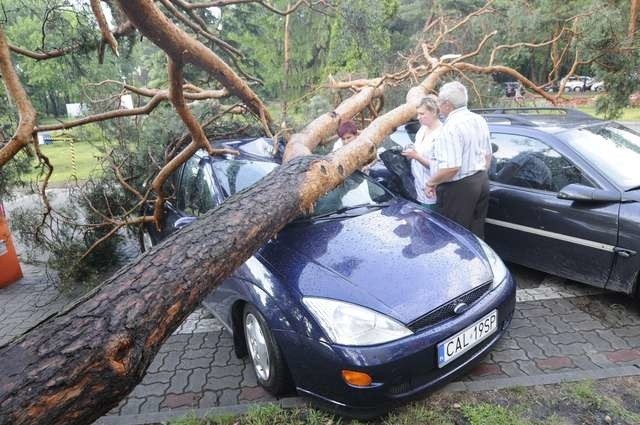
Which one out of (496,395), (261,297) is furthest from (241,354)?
(496,395)

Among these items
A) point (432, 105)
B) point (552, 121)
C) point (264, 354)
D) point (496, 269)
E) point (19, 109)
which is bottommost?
point (264, 354)

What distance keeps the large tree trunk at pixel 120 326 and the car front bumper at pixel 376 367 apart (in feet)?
2.27

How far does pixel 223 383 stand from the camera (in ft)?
9.77

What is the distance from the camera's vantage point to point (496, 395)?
2.63 metres

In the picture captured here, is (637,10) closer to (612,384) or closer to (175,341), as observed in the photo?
(612,384)

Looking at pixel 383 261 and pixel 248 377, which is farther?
pixel 248 377

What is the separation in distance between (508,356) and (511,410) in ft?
1.96

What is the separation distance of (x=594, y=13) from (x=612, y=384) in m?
6.62

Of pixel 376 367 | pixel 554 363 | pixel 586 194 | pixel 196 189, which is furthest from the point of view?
pixel 196 189

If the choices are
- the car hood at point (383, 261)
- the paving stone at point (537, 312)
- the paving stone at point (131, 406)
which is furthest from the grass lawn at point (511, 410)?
the paving stone at point (537, 312)

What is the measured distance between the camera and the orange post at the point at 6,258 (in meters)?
5.03

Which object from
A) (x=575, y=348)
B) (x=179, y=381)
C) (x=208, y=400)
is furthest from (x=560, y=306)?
(x=179, y=381)

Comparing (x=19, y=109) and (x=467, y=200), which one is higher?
(x=19, y=109)

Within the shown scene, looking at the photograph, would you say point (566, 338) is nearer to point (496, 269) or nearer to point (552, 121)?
point (496, 269)
